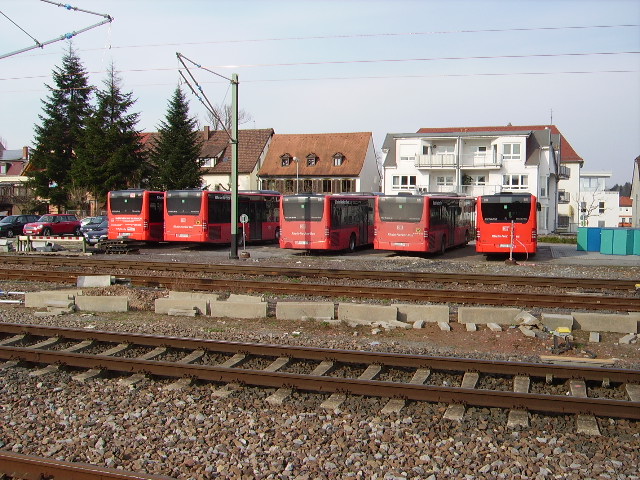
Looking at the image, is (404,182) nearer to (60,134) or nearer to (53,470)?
(60,134)

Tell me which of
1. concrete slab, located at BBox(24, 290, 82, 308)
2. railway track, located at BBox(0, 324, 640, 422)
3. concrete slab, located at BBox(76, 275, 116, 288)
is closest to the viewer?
railway track, located at BBox(0, 324, 640, 422)

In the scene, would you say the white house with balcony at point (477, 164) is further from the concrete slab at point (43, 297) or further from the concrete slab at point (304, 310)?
the concrete slab at point (304, 310)

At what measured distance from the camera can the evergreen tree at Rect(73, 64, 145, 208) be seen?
5553 cm

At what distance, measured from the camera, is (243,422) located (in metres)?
7.14

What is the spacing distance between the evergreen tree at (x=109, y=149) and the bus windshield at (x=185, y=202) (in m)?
26.6

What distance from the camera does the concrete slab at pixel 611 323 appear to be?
37.7 feet

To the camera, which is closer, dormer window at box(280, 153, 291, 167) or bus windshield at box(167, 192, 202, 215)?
bus windshield at box(167, 192, 202, 215)

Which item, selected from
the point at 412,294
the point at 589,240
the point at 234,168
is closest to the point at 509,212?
the point at 589,240

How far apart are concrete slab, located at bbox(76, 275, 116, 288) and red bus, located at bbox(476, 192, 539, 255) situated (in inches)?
573

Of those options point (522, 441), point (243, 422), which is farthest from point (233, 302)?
point (522, 441)

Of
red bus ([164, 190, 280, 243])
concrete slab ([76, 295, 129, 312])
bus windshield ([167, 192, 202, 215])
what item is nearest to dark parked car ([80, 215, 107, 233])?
red bus ([164, 190, 280, 243])

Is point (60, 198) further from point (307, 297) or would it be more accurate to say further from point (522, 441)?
point (522, 441)

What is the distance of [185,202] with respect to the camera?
1200 inches

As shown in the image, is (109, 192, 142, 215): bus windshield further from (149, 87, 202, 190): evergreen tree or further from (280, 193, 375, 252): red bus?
(149, 87, 202, 190): evergreen tree
